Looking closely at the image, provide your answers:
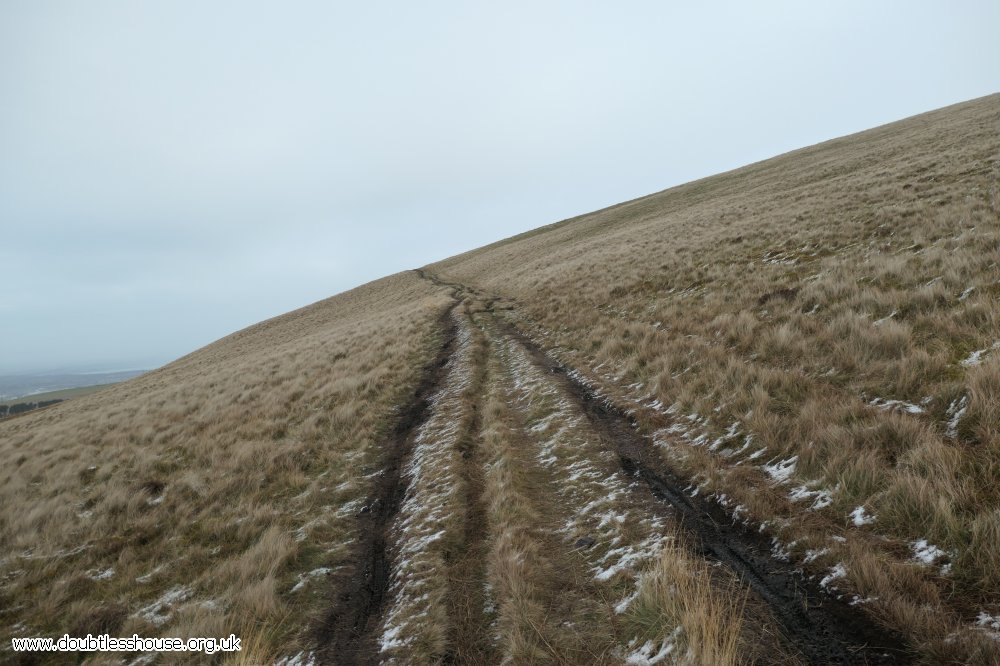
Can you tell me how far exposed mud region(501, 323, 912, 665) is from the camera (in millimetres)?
3189

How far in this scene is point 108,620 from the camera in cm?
540

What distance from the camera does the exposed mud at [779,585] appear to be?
319cm

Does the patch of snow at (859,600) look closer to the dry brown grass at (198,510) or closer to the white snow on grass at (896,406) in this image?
the white snow on grass at (896,406)

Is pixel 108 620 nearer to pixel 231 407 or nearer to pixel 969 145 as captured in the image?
pixel 231 407

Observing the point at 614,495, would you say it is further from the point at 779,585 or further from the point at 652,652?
the point at 652,652

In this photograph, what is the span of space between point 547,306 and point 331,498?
47.4ft

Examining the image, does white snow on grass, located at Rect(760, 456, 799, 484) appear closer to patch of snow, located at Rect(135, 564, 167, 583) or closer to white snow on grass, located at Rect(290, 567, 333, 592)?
white snow on grass, located at Rect(290, 567, 333, 592)

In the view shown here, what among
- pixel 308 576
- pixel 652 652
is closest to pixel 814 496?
pixel 652 652

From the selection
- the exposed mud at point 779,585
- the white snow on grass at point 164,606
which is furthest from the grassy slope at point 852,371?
the white snow on grass at point 164,606

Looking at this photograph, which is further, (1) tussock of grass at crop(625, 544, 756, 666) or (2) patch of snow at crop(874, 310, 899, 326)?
(2) patch of snow at crop(874, 310, 899, 326)

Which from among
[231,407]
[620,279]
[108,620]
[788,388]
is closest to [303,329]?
[231,407]

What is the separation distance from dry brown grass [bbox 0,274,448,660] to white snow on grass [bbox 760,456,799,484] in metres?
5.89

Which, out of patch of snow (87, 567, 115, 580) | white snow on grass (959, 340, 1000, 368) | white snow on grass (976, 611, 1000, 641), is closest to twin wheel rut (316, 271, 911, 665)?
white snow on grass (976, 611, 1000, 641)

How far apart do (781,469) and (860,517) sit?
1.16 meters
